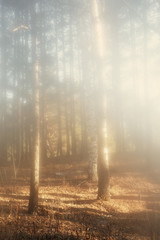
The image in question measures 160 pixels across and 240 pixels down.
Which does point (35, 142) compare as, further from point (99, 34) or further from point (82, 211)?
point (99, 34)

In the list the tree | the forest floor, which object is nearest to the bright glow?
the tree

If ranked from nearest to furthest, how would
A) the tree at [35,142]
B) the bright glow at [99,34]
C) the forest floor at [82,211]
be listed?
the forest floor at [82,211] < the tree at [35,142] < the bright glow at [99,34]

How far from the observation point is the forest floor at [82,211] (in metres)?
4.75

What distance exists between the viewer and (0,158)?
18.8m

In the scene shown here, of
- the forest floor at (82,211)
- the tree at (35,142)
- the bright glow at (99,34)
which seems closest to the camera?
the forest floor at (82,211)

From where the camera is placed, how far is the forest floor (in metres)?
4.75

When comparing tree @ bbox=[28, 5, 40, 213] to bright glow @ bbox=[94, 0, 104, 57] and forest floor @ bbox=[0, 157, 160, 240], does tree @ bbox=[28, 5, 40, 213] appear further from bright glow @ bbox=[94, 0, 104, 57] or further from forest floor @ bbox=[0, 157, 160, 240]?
bright glow @ bbox=[94, 0, 104, 57]

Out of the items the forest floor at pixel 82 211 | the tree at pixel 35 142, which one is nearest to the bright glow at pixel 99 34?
the tree at pixel 35 142

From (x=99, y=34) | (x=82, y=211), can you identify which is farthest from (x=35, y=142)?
(x=99, y=34)

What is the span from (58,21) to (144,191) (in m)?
19.8

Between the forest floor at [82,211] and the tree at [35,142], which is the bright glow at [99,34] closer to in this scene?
the tree at [35,142]

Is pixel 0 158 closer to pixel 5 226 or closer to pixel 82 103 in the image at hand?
pixel 82 103

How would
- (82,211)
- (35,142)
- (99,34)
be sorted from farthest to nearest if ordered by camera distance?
(99,34) → (82,211) → (35,142)

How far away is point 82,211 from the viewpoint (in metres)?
6.33
